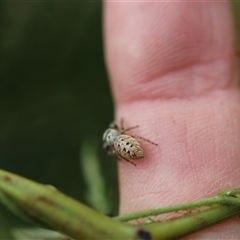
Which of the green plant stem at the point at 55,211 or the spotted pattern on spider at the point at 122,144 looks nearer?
the green plant stem at the point at 55,211

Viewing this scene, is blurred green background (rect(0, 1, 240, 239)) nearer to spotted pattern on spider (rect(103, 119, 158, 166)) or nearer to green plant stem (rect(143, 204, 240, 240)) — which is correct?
spotted pattern on spider (rect(103, 119, 158, 166))

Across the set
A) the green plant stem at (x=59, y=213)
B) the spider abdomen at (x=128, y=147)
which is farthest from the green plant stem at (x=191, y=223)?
the spider abdomen at (x=128, y=147)

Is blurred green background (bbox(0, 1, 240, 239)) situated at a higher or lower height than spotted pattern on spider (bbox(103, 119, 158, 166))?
higher

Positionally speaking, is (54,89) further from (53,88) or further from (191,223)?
(191,223)

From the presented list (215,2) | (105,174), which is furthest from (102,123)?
(215,2)

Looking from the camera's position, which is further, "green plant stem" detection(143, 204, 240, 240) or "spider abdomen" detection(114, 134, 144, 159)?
"spider abdomen" detection(114, 134, 144, 159)

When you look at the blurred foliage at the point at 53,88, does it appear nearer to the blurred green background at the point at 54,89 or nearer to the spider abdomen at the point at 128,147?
the blurred green background at the point at 54,89

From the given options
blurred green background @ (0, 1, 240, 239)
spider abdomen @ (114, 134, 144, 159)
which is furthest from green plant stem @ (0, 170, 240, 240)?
blurred green background @ (0, 1, 240, 239)
